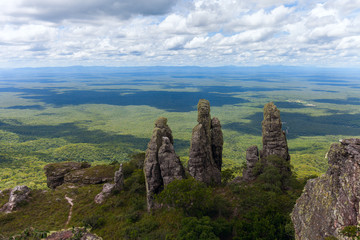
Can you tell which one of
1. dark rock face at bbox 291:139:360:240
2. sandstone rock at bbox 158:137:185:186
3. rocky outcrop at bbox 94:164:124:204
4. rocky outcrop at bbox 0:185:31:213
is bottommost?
rocky outcrop at bbox 0:185:31:213

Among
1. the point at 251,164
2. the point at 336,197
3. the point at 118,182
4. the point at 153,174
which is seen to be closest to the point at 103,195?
the point at 118,182

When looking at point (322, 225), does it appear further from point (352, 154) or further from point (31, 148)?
point (31, 148)

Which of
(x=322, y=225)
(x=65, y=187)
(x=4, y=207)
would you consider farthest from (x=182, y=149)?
(x=322, y=225)

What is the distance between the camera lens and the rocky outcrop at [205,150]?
38.9m

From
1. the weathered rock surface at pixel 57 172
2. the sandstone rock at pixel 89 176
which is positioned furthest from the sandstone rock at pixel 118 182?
the weathered rock surface at pixel 57 172

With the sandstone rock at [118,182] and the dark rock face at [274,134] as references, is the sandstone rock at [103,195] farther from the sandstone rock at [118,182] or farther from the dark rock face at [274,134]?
the dark rock face at [274,134]

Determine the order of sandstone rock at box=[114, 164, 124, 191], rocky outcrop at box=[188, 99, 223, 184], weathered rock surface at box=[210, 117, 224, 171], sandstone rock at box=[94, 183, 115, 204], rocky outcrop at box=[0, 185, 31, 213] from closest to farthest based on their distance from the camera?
rocky outcrop at box=[0, 185, 31, 213], rocky outcrop at box=[188, 99, 223, 184], sandstone rock at box=[94, 183, 115, 204], sandstone rock at box=[114, 164, 124, 191], weathered rock surface at box=[210, 117, 224, 171]

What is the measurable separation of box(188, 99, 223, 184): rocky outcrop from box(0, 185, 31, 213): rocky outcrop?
104ft

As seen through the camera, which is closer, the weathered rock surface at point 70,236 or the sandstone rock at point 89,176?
the weathered rock surface at point 70,236

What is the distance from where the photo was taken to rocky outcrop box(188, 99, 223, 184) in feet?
128

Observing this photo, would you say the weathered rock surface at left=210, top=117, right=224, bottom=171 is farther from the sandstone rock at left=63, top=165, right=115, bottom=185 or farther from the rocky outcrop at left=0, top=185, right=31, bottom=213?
the rocky outcrop at left=0, top=185, right=31, bottom=213

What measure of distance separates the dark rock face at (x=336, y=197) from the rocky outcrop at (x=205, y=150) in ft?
71.8

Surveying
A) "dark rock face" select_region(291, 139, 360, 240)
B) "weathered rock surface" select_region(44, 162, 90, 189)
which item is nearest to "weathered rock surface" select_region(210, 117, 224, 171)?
"dark rock face" select_region(291, 139, 360, 240)

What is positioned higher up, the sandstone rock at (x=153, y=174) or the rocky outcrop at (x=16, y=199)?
the sandstone rock at (x=153, y=174)
